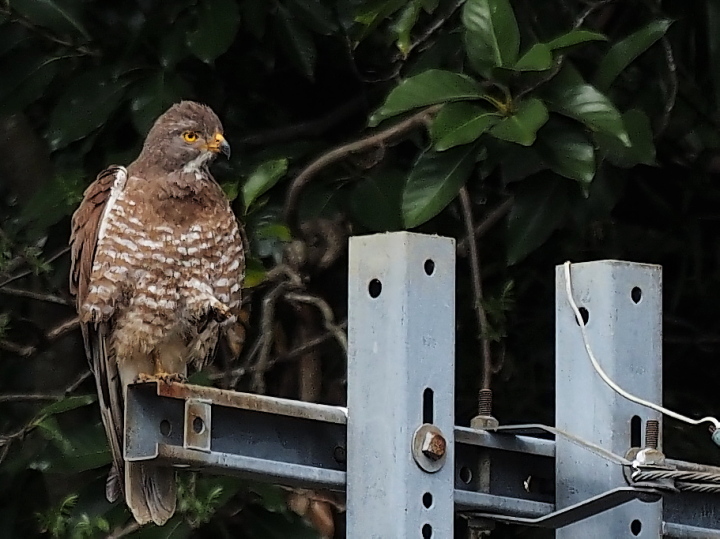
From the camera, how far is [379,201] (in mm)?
3328

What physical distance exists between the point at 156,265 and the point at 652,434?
139 cm

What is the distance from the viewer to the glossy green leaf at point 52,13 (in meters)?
3.46

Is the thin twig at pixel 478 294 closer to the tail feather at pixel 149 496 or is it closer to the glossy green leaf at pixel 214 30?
the glossy green leaf at pixel 214 30

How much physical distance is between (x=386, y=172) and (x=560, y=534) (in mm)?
→ 1623

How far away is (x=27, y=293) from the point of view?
3.73 metres

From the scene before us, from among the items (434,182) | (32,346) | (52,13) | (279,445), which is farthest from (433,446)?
(32,346)

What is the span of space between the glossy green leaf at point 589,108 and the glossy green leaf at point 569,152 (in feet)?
0.22

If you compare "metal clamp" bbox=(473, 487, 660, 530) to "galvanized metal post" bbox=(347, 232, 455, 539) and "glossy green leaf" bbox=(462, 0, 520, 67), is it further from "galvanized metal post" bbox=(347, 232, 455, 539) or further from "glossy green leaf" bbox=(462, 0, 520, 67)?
"glossy green leaf" bbox=(462, 0, 520, 67)

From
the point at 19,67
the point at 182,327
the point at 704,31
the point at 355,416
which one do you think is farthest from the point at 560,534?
the point at 19,67

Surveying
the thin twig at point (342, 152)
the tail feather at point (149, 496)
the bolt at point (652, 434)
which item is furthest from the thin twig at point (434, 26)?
the bolt at point (652, 434)

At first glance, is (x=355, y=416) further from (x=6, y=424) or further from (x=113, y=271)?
(x=6, y=424)

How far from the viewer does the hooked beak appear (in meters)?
3.21

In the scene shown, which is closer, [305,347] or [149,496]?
[149,496]

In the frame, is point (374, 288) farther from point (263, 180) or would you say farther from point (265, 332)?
point (265, 332)
